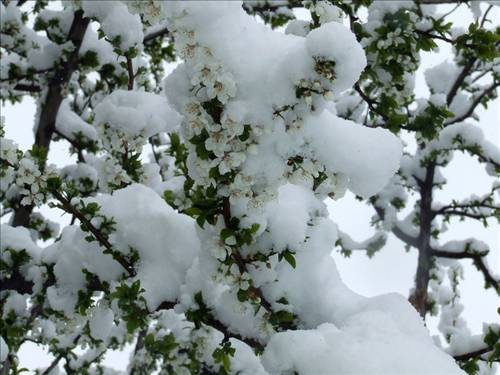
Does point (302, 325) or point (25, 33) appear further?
point (25, 33)

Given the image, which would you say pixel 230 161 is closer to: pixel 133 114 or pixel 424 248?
pixel 133 114

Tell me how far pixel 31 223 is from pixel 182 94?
389cm

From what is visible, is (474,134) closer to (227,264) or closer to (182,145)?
(182,145)

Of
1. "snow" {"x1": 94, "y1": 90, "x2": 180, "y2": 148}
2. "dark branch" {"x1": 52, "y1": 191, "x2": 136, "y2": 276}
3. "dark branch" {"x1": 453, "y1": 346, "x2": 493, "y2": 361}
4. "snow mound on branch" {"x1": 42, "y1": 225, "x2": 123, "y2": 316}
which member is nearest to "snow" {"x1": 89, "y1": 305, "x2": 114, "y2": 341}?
"snow mound on branch" {"x1": 42, "y1": 225, "x2": 123, "y2": 316}

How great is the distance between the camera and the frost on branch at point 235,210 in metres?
1.71

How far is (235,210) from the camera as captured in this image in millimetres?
2039

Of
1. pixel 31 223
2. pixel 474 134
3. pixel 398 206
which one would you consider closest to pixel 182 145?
pixel 31 223

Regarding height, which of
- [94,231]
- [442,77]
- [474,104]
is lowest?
[94,231]

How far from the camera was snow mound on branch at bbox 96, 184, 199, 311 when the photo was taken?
2736mm

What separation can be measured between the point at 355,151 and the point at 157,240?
141 cm

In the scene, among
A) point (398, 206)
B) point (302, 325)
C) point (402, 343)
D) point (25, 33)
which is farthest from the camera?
point (398, 206)

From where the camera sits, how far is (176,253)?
9.29 feet

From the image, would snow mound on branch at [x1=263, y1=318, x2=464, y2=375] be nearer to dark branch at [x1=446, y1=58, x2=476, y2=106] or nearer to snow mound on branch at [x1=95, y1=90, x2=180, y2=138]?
snow mound on branch at [x1=95, y1=90, x2=180, y2=138]

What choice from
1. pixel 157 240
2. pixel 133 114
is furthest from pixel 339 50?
pixel 133 114
